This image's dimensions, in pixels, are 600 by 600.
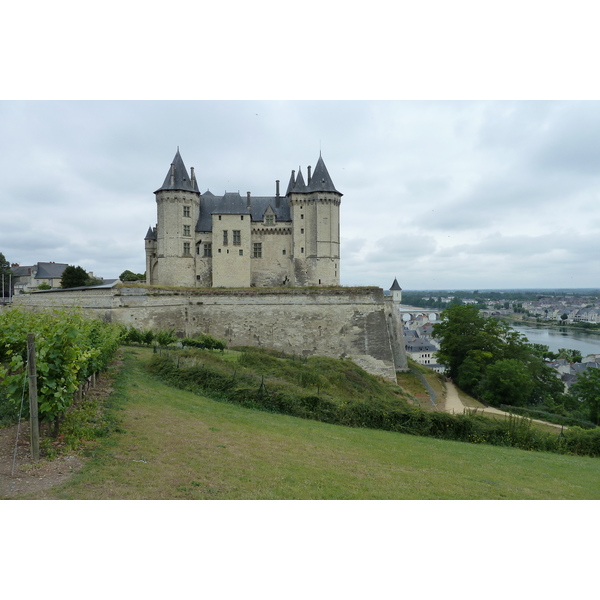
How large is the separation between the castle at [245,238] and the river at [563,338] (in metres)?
Answer: 51.5

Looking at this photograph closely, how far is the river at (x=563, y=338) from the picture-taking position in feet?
254

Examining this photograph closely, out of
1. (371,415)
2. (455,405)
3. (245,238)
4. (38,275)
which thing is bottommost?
(455,405)

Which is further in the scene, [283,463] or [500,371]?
[500,371]

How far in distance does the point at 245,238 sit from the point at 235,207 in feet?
9.64

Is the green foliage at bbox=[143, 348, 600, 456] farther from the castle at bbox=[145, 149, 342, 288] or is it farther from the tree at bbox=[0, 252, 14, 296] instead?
the tree at bbox=[0, 252, 14, 296]

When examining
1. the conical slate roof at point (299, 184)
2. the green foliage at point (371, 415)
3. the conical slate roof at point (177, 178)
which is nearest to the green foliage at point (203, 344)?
the green foliage at point (371, 415)

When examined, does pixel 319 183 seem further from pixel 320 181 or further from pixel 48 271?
pixel 48 271

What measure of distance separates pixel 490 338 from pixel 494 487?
28523mm

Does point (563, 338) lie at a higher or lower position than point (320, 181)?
lower

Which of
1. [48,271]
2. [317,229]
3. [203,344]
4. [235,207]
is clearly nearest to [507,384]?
[317,229]

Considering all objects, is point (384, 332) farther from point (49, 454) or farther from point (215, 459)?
point (49, 454)

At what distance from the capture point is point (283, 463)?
26.2ft

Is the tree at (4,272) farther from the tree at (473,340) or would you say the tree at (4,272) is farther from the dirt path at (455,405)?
the dirt path at (455,405)

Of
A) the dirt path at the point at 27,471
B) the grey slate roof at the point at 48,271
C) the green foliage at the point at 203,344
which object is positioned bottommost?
the dirt path at the point at 27,471
